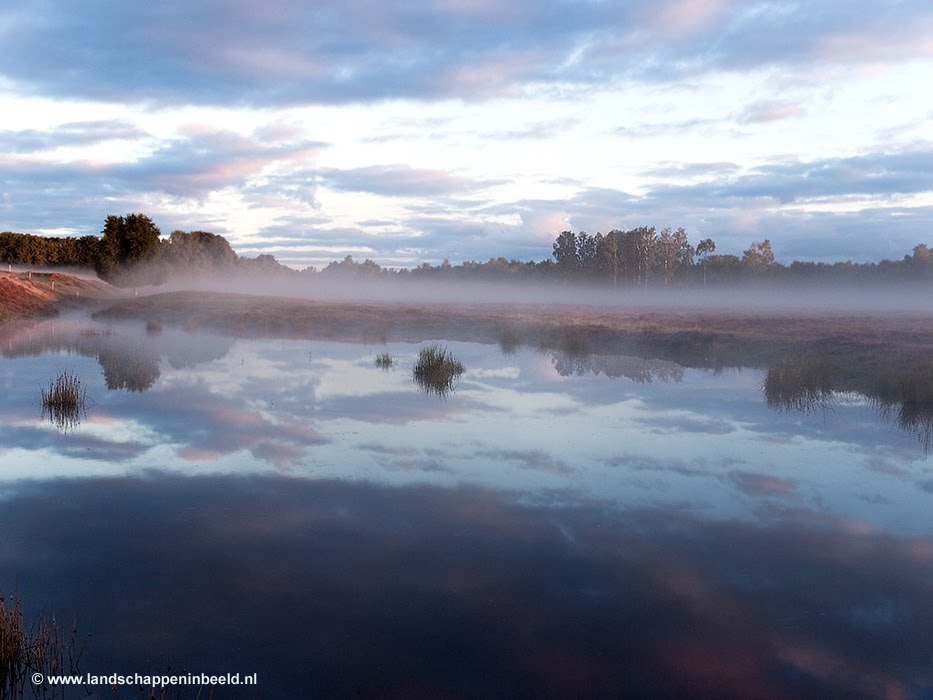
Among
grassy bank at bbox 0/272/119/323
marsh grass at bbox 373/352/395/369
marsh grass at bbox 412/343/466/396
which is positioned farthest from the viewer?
grassy bank at bbox 0/272/119/323

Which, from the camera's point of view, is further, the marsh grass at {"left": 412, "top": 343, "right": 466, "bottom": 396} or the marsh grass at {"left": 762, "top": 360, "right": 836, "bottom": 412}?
the marsh grass at {"left": 412, "top": 343, "right": 466, "bottom": 396}

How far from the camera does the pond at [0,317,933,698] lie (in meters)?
9.30

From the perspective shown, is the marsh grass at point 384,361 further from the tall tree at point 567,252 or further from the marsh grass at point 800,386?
the tall tree at point 567,252

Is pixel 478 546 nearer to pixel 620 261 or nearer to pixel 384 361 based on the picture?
pixel 384 361

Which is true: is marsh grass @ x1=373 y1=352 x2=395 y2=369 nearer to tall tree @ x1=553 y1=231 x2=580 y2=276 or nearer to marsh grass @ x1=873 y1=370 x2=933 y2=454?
marsh grass @ x1=873 y1=370 x2=933 y2=454

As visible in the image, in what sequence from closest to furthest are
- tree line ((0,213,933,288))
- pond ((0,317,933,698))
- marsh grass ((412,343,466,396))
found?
pond ((0,317,933,698)) < marsh grass ((412,343,466,396)) < tree line ((0,213,933,288))

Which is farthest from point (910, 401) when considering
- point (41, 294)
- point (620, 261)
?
point (620, 261)

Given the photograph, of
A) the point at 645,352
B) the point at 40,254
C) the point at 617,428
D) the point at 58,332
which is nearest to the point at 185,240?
the point at 40,254

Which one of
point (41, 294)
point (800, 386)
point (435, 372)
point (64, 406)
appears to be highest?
point (41, 294)

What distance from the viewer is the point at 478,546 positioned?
1340 cm

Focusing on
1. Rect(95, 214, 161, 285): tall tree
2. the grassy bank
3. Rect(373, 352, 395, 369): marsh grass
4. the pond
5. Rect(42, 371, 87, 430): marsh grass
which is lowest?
the pond

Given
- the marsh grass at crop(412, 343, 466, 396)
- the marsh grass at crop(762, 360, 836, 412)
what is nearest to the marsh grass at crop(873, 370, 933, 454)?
the marsh grass at crop(762, 360, 836, 412)

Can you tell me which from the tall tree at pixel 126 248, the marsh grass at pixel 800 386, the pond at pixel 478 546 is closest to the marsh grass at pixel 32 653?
the pond at pixel 478 546

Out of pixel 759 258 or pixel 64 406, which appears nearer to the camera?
pixel 64 406
